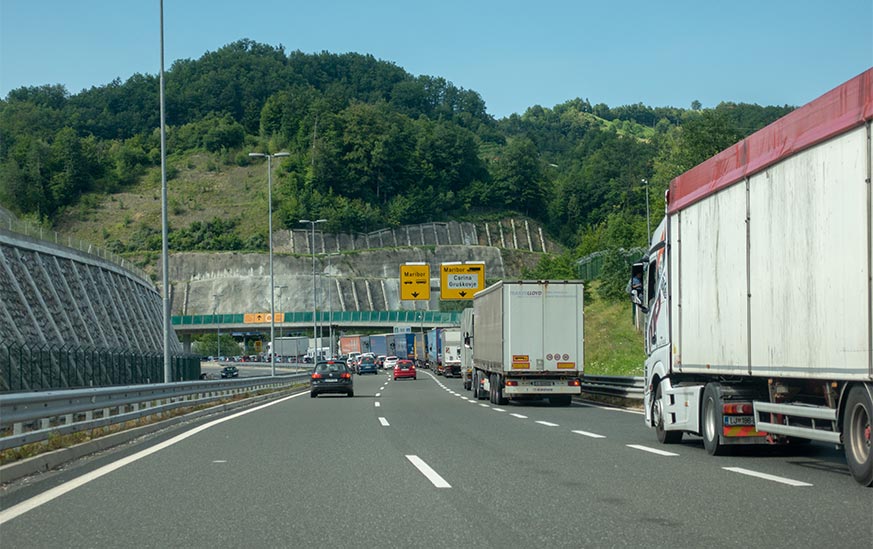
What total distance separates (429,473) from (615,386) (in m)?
18.8

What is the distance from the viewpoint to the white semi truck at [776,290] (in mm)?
9125

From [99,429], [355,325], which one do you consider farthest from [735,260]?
[355,325]

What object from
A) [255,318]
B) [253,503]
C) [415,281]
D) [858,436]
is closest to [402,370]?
[415,281]

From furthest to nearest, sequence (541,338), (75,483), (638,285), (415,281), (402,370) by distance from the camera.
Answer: (415,281)
(402,370)
(541,338)
(638,285)
(75,483)

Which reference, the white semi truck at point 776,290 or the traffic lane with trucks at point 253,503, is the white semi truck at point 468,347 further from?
the traffic lane with trucks at point 253,503

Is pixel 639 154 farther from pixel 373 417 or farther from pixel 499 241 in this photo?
pixel 373 417

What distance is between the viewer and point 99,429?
654 inches

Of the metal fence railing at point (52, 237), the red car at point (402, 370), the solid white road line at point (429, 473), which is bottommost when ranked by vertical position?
the red car at point (402, 370)

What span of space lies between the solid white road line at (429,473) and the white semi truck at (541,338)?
15.1 m

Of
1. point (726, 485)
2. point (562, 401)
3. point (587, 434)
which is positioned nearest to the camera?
point (726, 485)

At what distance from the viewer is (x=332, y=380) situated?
3747cm

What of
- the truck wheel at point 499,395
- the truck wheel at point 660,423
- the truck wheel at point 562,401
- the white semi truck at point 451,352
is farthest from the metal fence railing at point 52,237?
the truck wheel at point 660,423

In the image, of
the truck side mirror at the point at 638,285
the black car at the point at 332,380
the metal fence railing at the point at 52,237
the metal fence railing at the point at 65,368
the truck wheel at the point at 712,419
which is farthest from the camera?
the metal fence railing at the point at 52,237

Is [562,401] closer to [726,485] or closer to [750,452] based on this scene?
[750,452]
